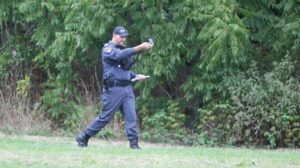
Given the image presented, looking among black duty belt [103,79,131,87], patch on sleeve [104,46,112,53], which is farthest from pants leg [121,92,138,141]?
patch on sleeve [104,46,112,53]

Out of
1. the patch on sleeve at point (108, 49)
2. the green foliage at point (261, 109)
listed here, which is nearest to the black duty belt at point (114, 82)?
the patch on sleeve at point (108, 49)

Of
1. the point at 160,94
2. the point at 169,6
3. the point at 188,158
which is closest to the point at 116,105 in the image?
the point at 188,158

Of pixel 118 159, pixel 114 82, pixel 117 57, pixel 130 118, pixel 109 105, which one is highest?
pixel 117 57

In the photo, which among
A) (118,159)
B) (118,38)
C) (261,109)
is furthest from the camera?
(261,109)

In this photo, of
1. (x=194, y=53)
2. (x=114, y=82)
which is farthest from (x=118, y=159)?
(x=194, y=53)

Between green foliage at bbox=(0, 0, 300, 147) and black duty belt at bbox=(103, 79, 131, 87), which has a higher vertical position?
black duty belt at bbox=(103, 79, 131, 87)

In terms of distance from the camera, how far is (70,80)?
62.7 ft

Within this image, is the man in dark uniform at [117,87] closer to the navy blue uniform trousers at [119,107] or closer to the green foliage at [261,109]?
the navy blue uniform trousers at [119,107]

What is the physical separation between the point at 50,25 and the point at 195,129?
4.31 m

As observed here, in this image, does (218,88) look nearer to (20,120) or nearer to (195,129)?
(195,129)

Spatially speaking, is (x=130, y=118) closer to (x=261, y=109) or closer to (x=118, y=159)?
(x=118, y=159)

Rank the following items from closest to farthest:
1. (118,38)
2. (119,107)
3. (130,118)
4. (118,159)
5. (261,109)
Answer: (118,159)
(118,38)
(130,118)
(119,107)
(261,109)

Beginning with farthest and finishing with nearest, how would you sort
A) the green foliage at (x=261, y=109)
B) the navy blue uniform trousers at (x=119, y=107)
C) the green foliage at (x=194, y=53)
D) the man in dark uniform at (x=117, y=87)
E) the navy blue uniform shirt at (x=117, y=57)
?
the green foliage at (x=194, y=53) → the green foliage at (x=261, y=109) → the navy blue uniform trousers at (x=119, y=107) → the man in dark uniform at (x=117, y=87) → the navy blue uniform shirt at (x=117, y=57)

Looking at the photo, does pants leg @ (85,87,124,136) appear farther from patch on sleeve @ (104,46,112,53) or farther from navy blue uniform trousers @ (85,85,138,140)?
patch on sleeve @ (104,46,112,53)
